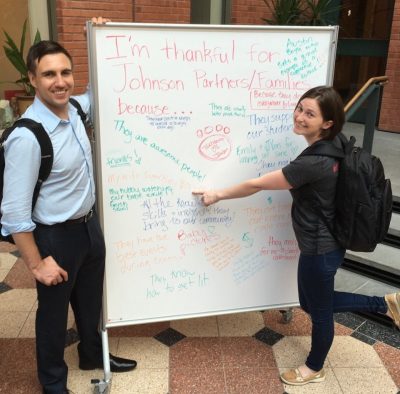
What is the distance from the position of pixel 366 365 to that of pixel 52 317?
169 centimetres

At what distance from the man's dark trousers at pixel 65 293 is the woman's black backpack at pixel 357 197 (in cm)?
106

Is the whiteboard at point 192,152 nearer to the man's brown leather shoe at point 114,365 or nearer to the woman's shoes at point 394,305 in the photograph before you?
the man's brown leather shoe at point 114,365

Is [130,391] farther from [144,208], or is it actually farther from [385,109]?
[385,109]

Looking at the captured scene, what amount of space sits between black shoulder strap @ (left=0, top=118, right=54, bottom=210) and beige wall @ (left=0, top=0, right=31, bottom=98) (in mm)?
3630

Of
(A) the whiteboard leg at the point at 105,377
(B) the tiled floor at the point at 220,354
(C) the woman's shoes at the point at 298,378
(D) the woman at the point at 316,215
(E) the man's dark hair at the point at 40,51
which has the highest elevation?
(E) the man's dark hair at the point at 40,51

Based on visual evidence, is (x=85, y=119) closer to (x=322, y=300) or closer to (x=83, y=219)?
(x=83, y=219)

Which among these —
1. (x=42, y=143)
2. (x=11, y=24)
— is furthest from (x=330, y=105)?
(x=11, y=24)

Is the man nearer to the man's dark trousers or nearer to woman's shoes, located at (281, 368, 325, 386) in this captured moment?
the man's dark trousers

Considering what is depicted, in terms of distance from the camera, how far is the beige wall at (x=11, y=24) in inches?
191

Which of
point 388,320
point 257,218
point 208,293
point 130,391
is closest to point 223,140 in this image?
point 257,218

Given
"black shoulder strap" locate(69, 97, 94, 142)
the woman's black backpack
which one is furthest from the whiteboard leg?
the woman's black backpack

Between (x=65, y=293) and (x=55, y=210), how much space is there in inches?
16.6

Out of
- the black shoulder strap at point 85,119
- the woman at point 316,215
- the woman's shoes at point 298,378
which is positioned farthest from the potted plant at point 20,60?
the woman's shoes at point 298,378

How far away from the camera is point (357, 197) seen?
81.4 inches
